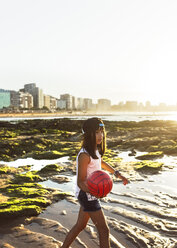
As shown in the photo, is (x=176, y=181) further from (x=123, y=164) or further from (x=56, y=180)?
(x=56, y=180)

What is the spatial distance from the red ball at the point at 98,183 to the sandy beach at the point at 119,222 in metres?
1.80

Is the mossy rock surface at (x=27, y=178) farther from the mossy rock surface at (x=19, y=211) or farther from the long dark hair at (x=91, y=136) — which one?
the long dark hair at (x=91, y=136)

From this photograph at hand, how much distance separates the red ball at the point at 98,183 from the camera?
3.55 metres

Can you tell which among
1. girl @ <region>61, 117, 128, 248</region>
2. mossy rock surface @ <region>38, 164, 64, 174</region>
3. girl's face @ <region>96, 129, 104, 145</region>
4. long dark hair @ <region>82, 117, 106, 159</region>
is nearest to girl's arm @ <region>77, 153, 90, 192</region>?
girl @ <region>61, 117, 128, 248</region>

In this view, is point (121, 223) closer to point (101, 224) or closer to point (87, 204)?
point (101, 224)

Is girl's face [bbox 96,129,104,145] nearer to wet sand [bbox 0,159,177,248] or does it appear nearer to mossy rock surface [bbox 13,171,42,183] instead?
wet sand [bbox 0,159,177,248]

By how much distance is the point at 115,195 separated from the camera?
25.5 ft

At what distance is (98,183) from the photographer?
3582mm

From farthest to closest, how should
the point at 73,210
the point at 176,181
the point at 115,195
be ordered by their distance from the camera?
the point at 176,181
the point at 115,195
the point at 73,210

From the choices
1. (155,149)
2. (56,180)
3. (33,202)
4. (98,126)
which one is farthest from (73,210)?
(155,149)

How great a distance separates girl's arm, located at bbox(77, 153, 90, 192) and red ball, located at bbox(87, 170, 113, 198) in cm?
8

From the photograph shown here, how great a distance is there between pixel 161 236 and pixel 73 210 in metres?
2.40

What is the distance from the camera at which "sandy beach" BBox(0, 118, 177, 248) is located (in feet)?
16.2

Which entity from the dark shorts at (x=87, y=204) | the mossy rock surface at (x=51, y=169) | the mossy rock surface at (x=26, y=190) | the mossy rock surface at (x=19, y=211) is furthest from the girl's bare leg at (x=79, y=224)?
the mossy rock surface at (x=51, y=169)
